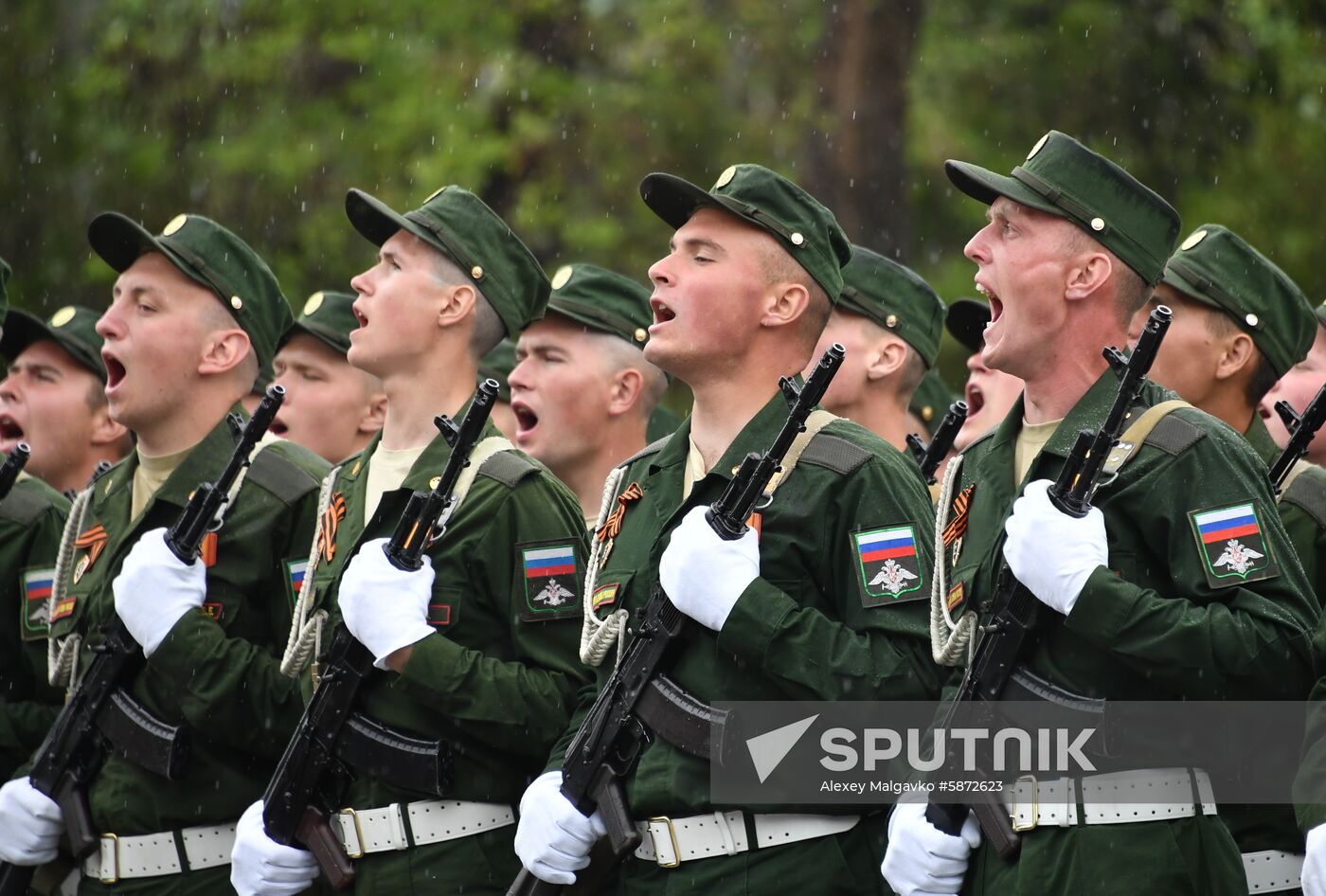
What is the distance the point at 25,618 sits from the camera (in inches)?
273

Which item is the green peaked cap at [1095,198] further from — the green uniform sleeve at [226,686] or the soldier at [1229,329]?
the green uniform sleeve at [226,686]

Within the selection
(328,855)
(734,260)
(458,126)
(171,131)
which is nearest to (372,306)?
(734,260)

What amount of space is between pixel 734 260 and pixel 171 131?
12.8 metres

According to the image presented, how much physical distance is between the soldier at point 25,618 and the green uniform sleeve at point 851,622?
10.4 ft

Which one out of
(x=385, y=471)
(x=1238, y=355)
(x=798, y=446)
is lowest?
(x=385, y=471)

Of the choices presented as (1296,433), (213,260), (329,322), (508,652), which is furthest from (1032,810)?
(329,322)

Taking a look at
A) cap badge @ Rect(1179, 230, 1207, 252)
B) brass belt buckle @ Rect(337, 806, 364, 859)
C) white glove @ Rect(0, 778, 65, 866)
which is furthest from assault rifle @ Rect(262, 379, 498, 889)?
cap badge @ Rect(1179, 230, 1207, 252)

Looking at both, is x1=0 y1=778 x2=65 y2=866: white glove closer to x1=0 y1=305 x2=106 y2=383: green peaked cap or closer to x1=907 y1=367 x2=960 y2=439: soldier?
x1=0 y1=305 x2=106 y2=383: green peaked cap

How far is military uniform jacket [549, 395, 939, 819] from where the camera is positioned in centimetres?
470

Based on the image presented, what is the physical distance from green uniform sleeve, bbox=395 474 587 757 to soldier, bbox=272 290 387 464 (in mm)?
2585

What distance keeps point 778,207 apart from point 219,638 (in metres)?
2.13

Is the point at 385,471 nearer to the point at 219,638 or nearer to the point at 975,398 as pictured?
the point at 219,638

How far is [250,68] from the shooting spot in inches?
677

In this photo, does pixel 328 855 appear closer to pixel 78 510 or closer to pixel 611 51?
pixel 78 510
